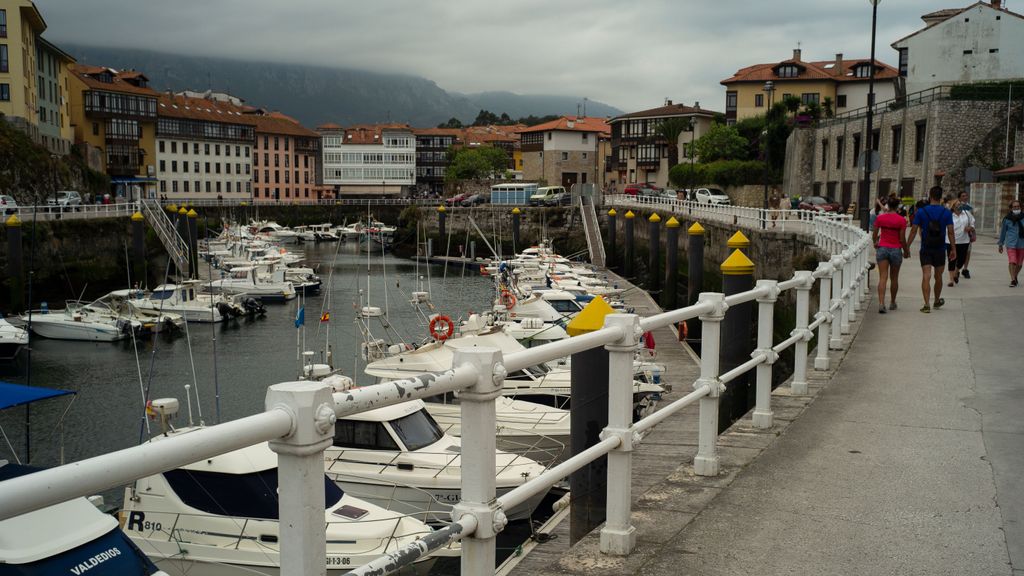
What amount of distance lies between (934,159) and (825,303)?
40465 millimetres

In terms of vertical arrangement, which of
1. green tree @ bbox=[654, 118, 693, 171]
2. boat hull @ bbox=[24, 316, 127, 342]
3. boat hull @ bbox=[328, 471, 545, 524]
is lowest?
boat hull @ bbox=[24, 316, 127, 342]

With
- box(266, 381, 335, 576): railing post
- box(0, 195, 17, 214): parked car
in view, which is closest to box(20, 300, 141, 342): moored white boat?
box(0, 195, 17, 214): parked car

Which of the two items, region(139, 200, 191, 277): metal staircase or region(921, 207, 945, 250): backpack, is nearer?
region(921, 207, 945, 250): backpack

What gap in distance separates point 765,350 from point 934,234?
371 inches

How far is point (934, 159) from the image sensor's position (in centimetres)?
4681

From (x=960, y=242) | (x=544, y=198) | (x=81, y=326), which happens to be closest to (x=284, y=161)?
(x=544, y=198)

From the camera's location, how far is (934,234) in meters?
15.8

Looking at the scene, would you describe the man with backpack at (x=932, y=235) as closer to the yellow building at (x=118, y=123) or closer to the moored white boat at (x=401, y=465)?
the moored white boat at (x=401, y=465)

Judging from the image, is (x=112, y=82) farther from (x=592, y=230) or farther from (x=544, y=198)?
(x=592, y=230)

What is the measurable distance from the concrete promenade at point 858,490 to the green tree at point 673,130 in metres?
95.9

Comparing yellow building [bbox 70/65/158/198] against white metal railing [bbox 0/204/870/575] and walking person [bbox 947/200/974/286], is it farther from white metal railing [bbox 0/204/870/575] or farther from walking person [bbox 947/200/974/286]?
white metal railing [bbox 0/204/870/575]

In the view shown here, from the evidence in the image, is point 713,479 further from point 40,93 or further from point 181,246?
point 40,93

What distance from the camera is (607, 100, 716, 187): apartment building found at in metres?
108

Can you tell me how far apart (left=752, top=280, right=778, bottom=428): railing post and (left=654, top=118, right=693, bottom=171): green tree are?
98.9 m
